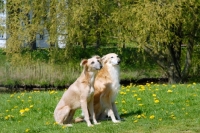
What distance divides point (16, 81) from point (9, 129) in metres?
15.1

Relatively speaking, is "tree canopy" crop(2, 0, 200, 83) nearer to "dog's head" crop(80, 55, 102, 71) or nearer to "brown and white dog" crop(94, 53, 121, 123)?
"brown and white dog" crop(94, 53, 121, 123)

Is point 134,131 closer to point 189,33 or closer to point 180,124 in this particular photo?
point 180,124

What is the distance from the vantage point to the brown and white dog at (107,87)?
8.67 metres

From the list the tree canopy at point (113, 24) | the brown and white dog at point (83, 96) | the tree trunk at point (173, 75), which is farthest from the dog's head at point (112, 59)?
the tree trunk at point (173, 75)

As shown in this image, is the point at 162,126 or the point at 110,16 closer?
the point at 162,126

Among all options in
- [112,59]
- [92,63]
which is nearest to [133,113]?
[112,59]

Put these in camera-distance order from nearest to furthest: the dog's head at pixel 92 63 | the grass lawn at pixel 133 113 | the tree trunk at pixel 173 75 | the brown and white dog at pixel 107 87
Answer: the grass lawn at pixel 133 113
the dog's head at pixel 92 63
the brown and white dog at pixel 107 87
the tree trunk at pixel 173 75

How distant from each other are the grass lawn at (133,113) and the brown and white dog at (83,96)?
0.23 m

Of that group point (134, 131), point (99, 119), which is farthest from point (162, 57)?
point (134, 131)

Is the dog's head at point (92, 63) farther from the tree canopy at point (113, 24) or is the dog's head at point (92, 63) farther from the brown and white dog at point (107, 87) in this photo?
the tree canopy at point (113, 24)

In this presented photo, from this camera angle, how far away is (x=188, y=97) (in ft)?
34.9

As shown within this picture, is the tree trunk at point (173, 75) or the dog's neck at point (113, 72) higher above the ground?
the dog's neck at point (113, 72)

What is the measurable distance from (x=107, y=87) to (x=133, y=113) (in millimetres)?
1145

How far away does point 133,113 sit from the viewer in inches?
371
